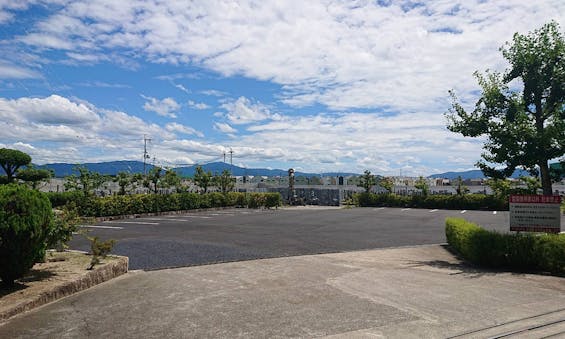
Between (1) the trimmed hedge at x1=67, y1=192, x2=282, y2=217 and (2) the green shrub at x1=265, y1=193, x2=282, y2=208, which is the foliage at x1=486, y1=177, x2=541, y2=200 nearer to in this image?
(1) the trimmed hedge at x1=67, y1=192, x2=282, y2=217


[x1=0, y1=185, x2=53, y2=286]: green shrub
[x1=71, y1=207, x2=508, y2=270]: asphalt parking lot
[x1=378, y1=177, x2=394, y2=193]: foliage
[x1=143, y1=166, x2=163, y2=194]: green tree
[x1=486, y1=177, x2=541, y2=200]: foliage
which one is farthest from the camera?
[x1=378, y1=177, x2=394, y2=193]: foliage

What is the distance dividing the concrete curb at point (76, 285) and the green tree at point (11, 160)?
1055 centimetres

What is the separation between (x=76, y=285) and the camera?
6691 millimetres

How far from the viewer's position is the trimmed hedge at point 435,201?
27.4 meters

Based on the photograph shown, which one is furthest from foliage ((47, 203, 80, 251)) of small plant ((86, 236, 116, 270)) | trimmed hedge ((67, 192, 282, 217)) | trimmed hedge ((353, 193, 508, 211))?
trimmed hedge ((353, 193, 508, 211))

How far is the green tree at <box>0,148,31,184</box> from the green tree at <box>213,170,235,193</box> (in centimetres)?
1653

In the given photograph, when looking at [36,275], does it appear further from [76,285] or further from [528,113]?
[528,113]

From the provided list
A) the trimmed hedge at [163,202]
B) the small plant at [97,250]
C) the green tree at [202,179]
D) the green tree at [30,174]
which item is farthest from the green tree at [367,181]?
the small plant at [97,250]

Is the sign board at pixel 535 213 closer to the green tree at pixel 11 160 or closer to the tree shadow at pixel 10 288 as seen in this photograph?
the tree shadow at pixel 10 288

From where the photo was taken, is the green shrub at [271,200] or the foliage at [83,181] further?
the green shrub at [271,200]

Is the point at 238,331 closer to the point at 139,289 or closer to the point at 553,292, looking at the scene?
the point at 139,289

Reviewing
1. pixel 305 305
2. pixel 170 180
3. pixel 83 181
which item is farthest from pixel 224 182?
pixel 305 305

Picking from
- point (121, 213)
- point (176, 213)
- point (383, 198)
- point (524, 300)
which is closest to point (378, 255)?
point (524, 300)

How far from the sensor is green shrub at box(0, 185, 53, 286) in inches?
226
